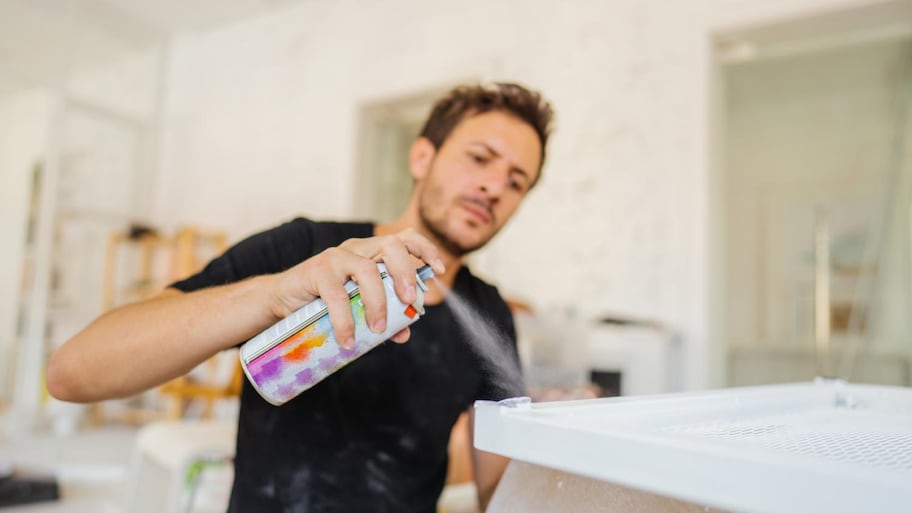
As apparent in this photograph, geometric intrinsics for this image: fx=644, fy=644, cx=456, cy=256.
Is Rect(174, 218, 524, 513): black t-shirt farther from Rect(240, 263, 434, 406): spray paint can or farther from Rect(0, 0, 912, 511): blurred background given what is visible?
Rect(0, 0, 912, 511): blurred background

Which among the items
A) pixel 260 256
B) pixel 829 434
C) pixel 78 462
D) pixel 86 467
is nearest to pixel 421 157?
pixel 260 256

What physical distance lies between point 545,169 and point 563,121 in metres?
0.22

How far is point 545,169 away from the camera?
275cm

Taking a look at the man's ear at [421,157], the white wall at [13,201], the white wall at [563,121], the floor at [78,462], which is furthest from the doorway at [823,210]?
the white wall at [13,201]

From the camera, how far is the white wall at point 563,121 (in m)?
2.40

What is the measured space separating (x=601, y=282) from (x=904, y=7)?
4.51 ft

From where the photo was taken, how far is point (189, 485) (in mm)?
1567

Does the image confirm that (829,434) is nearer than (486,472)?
Yes

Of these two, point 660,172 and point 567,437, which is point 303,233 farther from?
point 660,172

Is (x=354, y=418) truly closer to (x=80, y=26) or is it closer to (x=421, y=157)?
(x=421, y=157)

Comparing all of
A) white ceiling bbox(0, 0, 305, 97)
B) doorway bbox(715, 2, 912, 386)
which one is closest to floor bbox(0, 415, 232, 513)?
white ceiling bbox(0, 0, 305, 97)

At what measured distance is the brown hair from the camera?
103cm

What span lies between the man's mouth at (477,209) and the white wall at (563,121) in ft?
5.33

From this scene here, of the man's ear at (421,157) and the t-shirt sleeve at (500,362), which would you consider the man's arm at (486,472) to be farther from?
the man's ear at (421,157)
